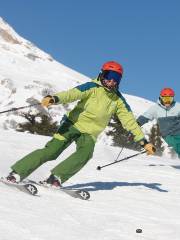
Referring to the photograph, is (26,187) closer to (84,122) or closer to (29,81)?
(84,122)

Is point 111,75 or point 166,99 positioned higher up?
point 166,99

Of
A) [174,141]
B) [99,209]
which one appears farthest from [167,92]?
[99,209]

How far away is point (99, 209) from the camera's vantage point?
6.33 metres

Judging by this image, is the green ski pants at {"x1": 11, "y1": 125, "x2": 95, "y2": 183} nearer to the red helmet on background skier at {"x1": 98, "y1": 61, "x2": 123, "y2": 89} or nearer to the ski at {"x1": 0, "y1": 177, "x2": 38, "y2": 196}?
the ski at {"x1": 0, "y1": 177, "x2": 38, "y2": 196}

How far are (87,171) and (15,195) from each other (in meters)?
4.32

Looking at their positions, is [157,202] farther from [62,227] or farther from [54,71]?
[54,71]

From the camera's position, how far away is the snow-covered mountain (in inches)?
5231

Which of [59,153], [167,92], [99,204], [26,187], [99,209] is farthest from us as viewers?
[167,92]

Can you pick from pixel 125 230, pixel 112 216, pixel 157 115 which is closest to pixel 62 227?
pixel 125 230

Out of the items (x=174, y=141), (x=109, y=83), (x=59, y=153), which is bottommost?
(x=59, y=153)

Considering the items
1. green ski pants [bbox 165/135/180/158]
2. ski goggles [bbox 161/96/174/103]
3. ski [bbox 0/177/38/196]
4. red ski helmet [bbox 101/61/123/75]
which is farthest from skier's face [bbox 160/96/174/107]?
ski [bbox 0/177/38/196]

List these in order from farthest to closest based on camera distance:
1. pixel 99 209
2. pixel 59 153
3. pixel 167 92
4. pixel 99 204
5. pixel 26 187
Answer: pixel 167 92 → pixel 59 153 → pixel 99 204 → pixel 26 187 → pixel 99 209

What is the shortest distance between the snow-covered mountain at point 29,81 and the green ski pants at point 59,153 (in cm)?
10454

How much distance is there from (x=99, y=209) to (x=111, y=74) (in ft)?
6.63
